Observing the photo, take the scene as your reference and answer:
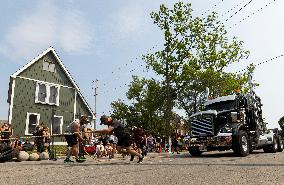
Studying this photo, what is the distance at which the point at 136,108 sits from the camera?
2608 inches

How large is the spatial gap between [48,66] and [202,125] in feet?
56.2

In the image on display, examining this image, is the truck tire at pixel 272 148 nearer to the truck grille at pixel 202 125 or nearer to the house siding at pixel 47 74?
the truck grille at pixel 202 125

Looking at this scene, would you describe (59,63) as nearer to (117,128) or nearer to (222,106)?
(222,106)

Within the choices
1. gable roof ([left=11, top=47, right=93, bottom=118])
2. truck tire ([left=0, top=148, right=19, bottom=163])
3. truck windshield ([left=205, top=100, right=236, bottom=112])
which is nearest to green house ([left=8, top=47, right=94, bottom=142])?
gable roof ([left=11, top=47, right=93, bottom=118])

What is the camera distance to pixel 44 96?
2673cm

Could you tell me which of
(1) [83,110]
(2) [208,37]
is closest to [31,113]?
(1) [83,110]

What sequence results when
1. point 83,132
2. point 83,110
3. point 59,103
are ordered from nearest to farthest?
point 83,132, point 59,103, point 83,110

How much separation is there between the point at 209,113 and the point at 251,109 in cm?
241

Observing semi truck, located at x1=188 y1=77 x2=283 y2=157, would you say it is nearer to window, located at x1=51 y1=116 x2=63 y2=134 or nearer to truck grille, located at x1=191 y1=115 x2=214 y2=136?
truck grille, located at x1=191 y1=115 x2=214 y2=136

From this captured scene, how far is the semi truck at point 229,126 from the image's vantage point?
14.0m

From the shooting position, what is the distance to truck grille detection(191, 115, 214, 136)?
1481 centimetres

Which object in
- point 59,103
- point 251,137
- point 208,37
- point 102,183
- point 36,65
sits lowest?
point 102,183

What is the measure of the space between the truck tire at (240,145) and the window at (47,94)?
56.9 ft

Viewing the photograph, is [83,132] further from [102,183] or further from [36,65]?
[36,65]
